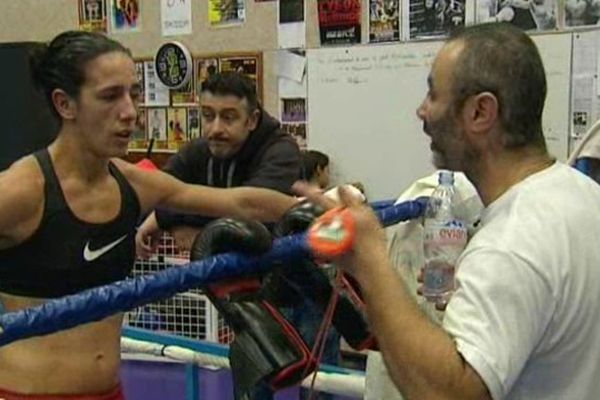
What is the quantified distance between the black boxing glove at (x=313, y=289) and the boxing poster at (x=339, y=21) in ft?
7.77

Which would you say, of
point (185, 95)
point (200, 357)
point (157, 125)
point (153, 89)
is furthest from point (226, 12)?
point (200, 357)

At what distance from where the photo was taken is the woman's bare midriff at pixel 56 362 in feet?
6.16

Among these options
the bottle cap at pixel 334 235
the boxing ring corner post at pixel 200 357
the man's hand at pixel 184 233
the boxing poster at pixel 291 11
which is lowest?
the boxing ring corner post at pixel 200 357

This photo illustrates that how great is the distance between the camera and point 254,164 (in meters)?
3.10

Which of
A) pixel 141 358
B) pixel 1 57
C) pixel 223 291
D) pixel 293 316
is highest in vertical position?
pixel 1 57

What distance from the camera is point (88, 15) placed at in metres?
4.88

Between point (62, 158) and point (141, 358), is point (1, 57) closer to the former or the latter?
point (141, 358)

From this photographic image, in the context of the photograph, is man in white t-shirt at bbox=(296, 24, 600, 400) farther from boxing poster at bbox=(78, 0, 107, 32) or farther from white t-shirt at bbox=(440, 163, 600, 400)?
boxing poster at bbox=(78, 0, 107, 32)

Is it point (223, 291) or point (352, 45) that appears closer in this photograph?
point (223, 291)

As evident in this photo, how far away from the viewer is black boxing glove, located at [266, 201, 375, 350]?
161 cm

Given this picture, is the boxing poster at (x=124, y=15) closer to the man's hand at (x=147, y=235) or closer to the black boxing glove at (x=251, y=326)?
the man's hand at (x=147, y=235)

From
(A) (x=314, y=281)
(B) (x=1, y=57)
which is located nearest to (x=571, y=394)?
(A) (x=314, y=281)

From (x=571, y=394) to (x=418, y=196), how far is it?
1.08 meters

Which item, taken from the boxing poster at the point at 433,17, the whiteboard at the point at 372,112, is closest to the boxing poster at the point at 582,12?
the boxing poster at the point at 433,17
